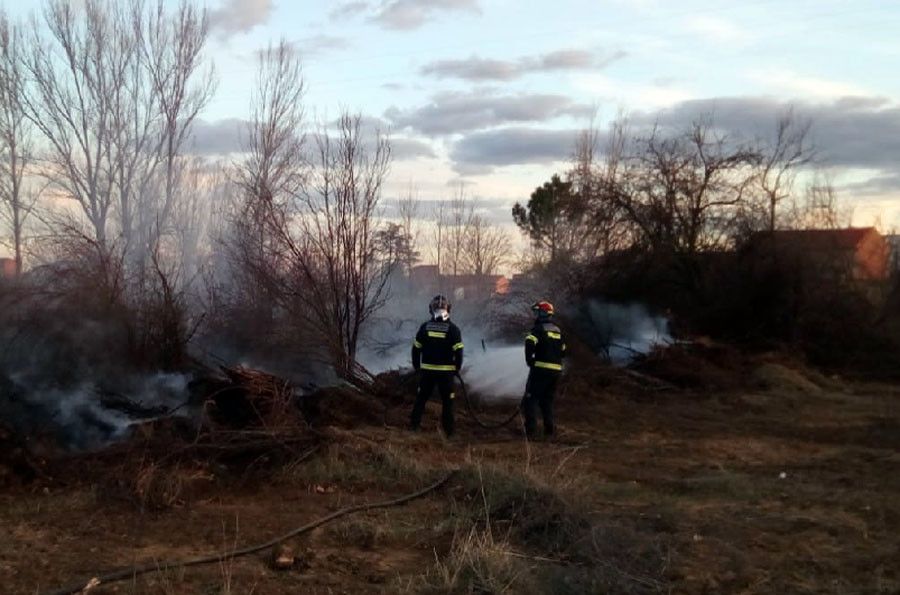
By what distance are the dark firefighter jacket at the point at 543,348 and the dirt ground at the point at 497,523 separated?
117 cm

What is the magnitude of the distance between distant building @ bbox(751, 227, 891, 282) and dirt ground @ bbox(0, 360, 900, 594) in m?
11.6

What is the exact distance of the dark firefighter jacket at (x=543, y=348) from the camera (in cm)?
1101

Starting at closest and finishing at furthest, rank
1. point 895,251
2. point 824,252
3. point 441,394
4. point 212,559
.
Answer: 1. point 212,559
2. point 441,394
3. point 824,252
4. point 895,251

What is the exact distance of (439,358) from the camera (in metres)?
10.8

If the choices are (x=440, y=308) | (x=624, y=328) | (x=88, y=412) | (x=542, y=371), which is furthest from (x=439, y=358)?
(x=624, y=328)

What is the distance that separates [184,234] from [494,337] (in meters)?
12.5

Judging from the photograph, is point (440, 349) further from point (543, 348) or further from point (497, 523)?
point (497, 523)

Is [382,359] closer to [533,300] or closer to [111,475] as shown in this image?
[533,300]

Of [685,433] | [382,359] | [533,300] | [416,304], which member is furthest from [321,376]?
[416,304]

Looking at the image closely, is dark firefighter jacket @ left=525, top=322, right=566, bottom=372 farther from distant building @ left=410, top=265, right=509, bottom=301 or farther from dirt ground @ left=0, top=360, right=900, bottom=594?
distant building @ left=410, top=265, right=509, bottom=301

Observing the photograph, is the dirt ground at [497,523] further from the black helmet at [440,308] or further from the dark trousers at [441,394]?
the black helmet at [440,308]

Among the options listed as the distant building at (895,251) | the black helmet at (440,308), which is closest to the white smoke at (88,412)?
the black helmet at (440,308)

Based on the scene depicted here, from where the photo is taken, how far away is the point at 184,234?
27.3m

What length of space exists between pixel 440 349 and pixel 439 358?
0.38 ft
